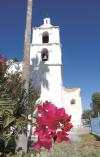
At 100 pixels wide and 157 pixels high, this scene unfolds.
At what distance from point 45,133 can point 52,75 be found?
26.0 m

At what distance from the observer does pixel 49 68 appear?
28.4 meters

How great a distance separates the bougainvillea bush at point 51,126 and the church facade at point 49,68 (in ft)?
79.2

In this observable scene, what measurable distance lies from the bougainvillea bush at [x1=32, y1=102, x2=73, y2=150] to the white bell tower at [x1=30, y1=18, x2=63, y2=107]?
2479 cm

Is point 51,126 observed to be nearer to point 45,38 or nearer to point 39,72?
point 39,72

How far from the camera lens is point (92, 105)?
70438 mm

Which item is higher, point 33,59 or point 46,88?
point 33,59

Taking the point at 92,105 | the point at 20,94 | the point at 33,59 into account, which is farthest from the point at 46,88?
the point at 92,105

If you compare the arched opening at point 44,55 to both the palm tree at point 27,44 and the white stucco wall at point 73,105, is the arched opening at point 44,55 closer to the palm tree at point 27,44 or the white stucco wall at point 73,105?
the white stucco wall at point 73,105

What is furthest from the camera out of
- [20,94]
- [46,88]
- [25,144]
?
[46,88]

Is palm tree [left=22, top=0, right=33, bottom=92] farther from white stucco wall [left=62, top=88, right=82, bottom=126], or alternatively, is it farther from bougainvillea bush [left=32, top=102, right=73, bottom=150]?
white stucco wall [left=62, top=88, right=82, bottom=126]

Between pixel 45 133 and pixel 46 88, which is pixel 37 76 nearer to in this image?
pixel 46 88

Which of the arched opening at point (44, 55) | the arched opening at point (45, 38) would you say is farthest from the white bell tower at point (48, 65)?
the arched opening at point (45, 38)

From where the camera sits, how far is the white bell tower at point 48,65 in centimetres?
2754

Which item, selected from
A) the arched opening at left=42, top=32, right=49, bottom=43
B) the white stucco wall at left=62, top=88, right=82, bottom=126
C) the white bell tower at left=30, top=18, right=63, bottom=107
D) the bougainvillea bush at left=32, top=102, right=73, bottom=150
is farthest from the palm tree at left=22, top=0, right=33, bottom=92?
the white stucco wall at left=62, top=88, right=82, bottom=126
